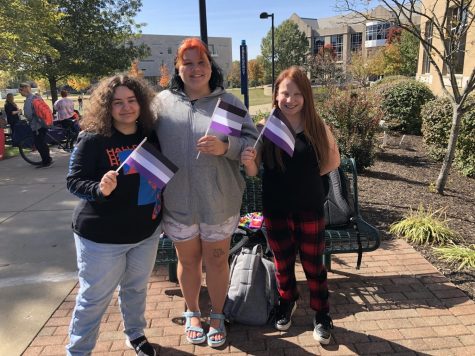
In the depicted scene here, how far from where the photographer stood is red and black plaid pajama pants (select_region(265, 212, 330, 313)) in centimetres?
265

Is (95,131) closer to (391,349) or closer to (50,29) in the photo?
(391,349)

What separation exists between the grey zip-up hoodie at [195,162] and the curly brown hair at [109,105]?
97mm

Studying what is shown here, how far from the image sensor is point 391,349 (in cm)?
262

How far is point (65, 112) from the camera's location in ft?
34.0

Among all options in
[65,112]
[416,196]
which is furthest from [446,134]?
[65,112]

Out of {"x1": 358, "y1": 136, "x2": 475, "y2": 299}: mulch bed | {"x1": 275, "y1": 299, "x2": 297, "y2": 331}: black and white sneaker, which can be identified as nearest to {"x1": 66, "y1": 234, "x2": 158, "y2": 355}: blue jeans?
{"x1": 275, "y1": 299, "x2": 297, "y2": 331}: black and white sneaker

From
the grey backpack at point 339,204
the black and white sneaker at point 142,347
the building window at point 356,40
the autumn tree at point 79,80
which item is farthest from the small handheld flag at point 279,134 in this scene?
the building window at point 356,40

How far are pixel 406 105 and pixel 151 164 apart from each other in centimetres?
1061

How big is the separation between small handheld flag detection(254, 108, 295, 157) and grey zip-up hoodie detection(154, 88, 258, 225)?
0.12m

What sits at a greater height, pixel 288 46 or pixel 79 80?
pixel 288 46

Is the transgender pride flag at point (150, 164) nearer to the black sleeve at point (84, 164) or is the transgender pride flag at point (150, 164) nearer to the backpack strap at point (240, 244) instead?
the black sleeve at point (84, 164)

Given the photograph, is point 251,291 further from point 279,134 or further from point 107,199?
point 107,199

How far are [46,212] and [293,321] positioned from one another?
404 cm

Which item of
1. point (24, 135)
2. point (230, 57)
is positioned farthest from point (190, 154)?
point (230, 57)
